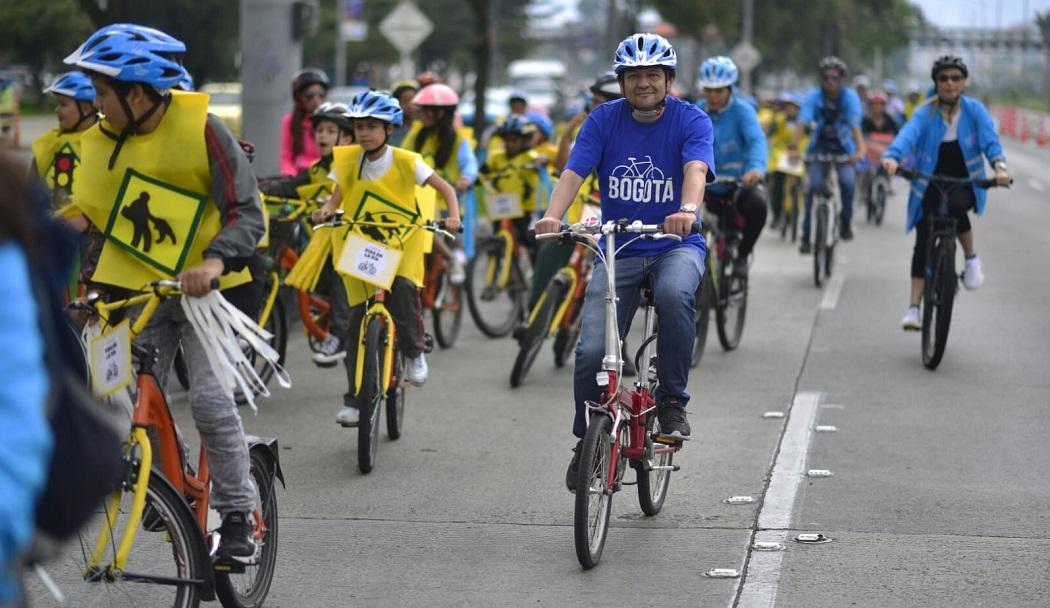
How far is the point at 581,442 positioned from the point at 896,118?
1955 centimetres

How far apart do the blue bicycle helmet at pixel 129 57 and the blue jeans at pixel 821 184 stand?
11378mm

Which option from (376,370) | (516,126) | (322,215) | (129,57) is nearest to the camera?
(129,57)

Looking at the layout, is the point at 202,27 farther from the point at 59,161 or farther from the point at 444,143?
the point at 59,161

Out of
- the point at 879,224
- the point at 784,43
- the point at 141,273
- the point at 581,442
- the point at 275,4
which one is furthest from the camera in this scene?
the point at 784,43

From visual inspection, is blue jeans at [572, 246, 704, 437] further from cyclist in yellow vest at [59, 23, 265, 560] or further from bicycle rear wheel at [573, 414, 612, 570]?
cyclist in yellow vest at [59, 23, 265, 560]

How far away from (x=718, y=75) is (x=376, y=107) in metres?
3.55

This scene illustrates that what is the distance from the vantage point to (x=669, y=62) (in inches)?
259

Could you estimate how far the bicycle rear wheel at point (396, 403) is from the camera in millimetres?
8273

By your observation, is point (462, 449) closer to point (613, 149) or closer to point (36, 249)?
point (613, 149)

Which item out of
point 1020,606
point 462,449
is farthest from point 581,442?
point 462,449

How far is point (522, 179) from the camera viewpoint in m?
12.6

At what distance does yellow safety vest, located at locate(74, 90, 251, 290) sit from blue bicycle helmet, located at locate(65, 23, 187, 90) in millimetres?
183

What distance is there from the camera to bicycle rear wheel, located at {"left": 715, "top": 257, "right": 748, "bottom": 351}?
11297mm

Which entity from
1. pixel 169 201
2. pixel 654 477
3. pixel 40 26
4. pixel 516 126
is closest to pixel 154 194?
pixel 169 201
